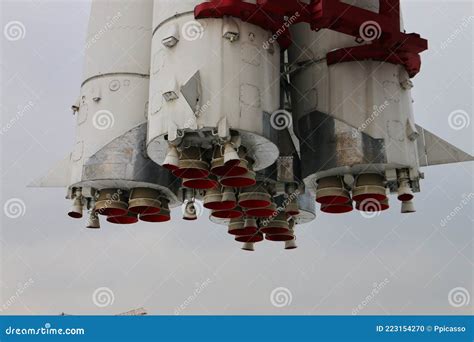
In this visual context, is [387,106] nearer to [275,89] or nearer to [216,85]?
[275,89]

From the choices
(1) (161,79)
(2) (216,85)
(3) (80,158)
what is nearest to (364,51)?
(2) (216,85)

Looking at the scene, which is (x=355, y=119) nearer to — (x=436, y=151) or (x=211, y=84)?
(x=436, y=151)

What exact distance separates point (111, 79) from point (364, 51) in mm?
6690

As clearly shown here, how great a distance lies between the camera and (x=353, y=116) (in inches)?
593

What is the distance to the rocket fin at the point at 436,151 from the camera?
655 inches

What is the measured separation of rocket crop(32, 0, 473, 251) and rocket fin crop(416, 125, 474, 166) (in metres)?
0.03

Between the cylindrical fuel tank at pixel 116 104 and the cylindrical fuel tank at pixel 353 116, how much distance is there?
4000mm

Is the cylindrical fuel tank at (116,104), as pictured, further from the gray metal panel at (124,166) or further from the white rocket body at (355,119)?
the white rocket body at (355,119)

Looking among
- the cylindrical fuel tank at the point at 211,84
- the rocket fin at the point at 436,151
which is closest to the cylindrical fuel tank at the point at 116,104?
the cylindrical fuel tank at the point at 211,84

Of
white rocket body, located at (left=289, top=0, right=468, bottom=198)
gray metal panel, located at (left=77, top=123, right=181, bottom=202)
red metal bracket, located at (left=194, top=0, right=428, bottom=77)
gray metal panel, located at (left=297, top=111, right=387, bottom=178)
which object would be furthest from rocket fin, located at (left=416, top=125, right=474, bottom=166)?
gray metal panel, located at (left=77, top=123, right=181, bottom=202)

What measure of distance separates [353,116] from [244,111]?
115 inches

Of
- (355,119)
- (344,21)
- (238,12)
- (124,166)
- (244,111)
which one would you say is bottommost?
(244,111)

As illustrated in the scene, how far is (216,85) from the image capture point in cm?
1378

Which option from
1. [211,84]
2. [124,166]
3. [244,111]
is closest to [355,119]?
[244,111]
